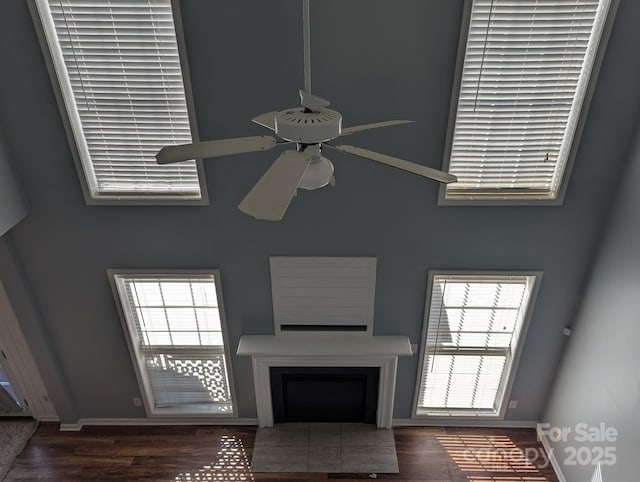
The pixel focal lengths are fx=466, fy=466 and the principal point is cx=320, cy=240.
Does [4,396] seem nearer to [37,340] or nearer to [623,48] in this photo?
[37,340]

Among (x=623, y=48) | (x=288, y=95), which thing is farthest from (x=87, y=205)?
(x=623, y=48)

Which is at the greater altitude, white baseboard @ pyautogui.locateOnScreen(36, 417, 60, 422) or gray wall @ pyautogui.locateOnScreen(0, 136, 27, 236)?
gray wall @ pyautogui.locateOnScreen(0, 136, 27, 236)

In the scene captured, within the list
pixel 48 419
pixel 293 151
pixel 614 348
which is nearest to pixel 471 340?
pixel 614 348

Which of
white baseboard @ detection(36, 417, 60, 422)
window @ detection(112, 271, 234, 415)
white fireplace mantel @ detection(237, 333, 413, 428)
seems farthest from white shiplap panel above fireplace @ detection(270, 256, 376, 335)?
white baseboard @ detection(36, 417, 60, 422)

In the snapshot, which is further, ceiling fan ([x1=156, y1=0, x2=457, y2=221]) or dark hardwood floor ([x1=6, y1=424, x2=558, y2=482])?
dark hardwood floor ([x1=6, y1=424, x2=558, y2=482])

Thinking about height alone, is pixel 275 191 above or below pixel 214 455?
above

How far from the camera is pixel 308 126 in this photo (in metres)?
1.57

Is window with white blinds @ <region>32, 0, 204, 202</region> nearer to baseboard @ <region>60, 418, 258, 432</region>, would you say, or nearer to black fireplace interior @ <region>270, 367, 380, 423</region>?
black fireplace interior @ <region>270, 367, 380, 423</region>

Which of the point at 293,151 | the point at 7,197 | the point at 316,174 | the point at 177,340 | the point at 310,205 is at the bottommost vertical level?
the point at 177,340

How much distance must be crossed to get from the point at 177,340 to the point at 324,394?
4.92 feet

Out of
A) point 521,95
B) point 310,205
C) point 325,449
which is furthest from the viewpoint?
point 325,449

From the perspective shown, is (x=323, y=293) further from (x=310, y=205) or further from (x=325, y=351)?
(x=310, y=205)

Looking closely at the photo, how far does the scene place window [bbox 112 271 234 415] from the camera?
4.07 metres

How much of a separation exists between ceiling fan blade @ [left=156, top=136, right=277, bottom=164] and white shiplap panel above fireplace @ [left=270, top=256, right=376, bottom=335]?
85.9 inches
